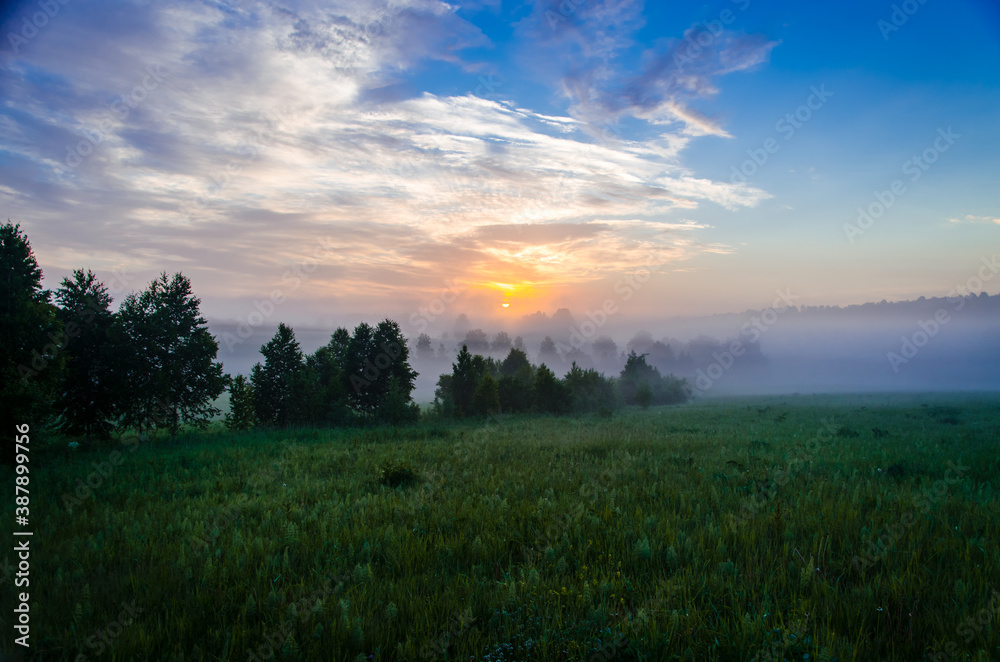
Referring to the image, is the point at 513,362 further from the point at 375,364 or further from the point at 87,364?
the point at 87,364

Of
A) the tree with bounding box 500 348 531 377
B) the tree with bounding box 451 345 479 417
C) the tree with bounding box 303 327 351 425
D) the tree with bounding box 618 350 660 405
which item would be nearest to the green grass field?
the tree with bounding box 303 327 351 425

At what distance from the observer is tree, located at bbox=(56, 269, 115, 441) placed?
18.3 m

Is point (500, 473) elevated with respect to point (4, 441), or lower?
lower

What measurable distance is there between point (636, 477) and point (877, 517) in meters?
4.27

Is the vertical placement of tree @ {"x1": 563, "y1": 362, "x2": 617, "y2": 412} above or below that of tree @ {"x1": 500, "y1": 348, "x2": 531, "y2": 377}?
below

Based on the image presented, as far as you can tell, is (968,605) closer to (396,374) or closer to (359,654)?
(359,654)

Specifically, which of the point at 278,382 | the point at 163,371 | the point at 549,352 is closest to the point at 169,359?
the point at 163,371

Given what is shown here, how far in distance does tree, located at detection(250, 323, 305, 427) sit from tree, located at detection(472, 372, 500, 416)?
13897mm

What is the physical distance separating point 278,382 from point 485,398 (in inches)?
625

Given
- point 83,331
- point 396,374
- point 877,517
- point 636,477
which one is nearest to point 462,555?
point 636,477

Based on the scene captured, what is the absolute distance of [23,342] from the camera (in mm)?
12859

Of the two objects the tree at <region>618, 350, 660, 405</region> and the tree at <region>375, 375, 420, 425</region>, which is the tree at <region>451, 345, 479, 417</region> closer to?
the tree at <region>375, 375, 420, 425</region>

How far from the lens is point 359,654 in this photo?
12.1ft

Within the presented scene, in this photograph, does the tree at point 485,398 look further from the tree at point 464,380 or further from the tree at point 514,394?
the tree at point 514,394
